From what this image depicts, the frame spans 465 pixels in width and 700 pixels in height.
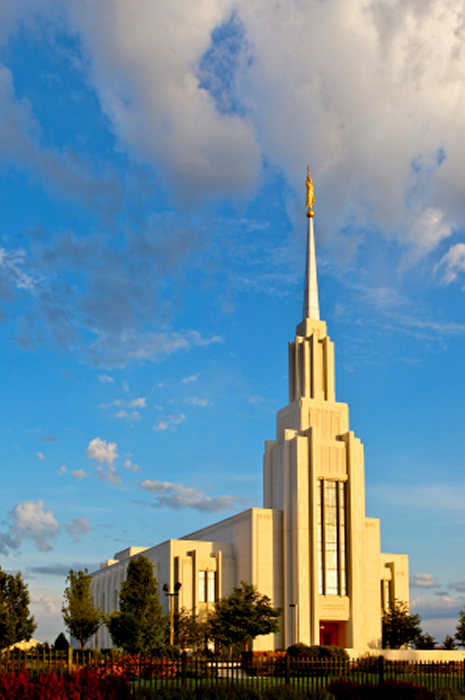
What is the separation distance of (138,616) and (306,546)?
2010 cm

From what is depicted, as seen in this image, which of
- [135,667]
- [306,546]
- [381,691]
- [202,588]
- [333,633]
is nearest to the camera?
[381,691]

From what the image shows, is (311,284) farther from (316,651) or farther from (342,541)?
(316,651)

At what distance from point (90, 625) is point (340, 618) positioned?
70.0 feet

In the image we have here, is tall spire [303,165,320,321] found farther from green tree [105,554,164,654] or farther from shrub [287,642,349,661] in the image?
green tree [105,554,164,654]

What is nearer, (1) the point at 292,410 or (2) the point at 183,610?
(2) the point at 183,610

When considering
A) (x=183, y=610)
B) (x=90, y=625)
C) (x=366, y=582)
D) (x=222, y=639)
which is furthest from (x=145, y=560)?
(x=366, y=582)

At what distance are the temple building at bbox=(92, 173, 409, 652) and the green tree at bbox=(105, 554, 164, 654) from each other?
47.0ft

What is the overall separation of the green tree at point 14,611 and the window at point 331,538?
23.7m

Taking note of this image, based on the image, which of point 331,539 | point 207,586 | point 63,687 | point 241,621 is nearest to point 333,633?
point 331,539

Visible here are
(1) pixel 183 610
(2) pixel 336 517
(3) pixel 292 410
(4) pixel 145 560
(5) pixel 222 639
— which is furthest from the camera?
(3) pixel 292 410

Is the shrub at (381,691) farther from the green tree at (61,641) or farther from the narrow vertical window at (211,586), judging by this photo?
the green tree at (61,641)

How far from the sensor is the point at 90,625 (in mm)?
50844

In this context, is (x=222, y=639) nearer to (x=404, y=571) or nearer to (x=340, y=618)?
(x=340, y=618)

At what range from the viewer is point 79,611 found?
50.9 meters
